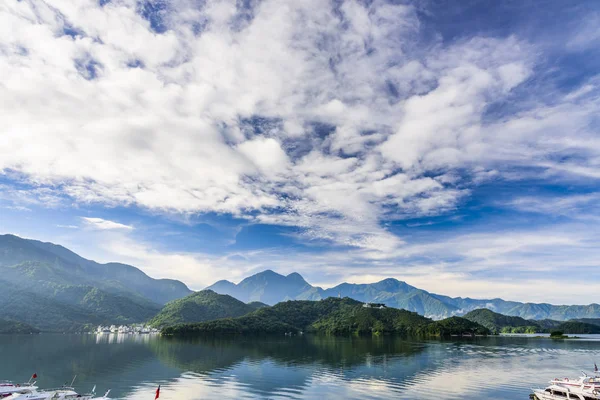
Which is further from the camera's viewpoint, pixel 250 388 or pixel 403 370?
pixel 403 370

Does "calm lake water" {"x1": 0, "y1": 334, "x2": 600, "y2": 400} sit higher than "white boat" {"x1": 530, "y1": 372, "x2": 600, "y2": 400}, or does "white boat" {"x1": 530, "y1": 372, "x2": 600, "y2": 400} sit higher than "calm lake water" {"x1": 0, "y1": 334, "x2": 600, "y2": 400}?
"white boat" {"x1": 530, "y1": 372, "x2": 600, "y2": 400}

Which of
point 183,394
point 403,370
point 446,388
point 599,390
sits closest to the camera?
point 599,390

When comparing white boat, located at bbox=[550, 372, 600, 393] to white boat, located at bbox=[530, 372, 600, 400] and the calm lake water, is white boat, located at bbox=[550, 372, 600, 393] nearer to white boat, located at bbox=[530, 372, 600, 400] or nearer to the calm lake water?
white boat, located at bbox=[530, 372, 600, 400]

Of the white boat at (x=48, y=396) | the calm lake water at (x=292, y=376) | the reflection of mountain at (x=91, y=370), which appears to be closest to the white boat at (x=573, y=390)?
the calm lake water at (x=292, y=376)

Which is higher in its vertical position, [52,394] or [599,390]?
[599,390]

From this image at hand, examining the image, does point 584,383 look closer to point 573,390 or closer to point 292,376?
point 573,390

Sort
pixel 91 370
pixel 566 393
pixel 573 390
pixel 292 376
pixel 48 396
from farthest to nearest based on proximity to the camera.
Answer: pixel 91 370 → pixel 292 376 → pixel 566 393 → pixel 573 390 → pixel 48 396

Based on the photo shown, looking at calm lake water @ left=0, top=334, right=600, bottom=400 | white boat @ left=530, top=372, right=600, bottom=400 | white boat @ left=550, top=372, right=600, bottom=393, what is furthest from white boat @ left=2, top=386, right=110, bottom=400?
white boat @ left=550, top=372, right=600, bottom=393

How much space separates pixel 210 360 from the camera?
100312 millimetres

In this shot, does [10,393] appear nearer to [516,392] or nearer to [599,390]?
[516,392]

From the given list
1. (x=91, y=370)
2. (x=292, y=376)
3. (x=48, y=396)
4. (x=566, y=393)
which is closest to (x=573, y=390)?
(x=566, y=393)

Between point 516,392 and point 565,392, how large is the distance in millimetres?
10082

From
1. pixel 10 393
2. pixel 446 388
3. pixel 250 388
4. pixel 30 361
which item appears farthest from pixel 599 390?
pixel 30 361

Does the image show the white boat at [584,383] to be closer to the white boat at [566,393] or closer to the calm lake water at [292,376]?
the white boat at [566,393]
